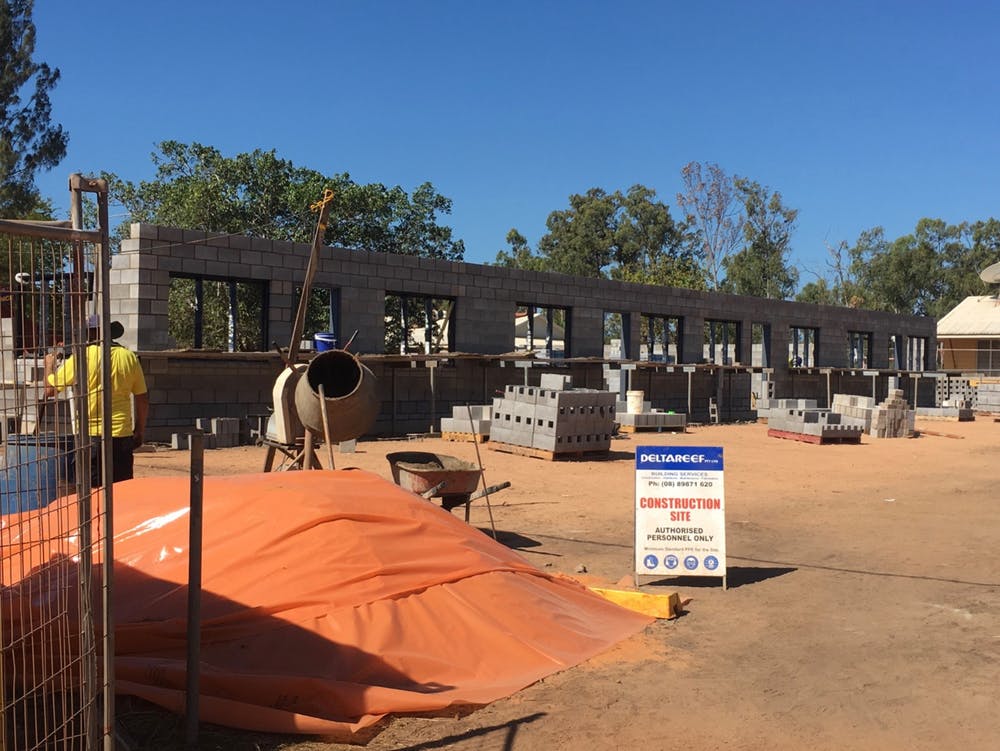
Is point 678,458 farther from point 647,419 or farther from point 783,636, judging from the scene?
point 647,419

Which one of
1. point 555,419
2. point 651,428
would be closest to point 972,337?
point 651,428

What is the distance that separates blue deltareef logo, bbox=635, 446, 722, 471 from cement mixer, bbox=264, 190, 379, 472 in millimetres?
2729

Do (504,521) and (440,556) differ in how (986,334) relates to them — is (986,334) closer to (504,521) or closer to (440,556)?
(504,521)

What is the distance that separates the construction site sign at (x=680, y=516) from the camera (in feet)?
25.4

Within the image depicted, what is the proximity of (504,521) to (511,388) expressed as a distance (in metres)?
8.99

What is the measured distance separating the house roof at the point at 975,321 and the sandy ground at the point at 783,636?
150ft

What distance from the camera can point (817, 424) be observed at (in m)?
24.0

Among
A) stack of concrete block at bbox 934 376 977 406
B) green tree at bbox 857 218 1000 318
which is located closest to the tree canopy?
green tree at bbox 857 218 1000 318

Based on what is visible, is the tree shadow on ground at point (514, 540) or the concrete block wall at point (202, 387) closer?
the tree shadow on ground at point (514, 540)

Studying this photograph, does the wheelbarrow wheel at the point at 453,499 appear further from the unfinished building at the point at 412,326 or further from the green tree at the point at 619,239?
the green tree at the point at 619,239

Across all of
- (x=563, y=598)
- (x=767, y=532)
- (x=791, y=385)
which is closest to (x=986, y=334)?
(x=791, y=385)

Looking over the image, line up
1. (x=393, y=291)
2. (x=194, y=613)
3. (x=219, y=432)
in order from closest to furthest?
1. (x=194, y=613)
2. (x=219, y=432)
3. (x=393, y=291)

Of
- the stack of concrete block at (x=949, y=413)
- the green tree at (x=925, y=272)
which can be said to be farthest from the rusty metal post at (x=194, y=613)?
the green tree at (x=925, y=272)

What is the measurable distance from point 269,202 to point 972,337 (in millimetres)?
41112
